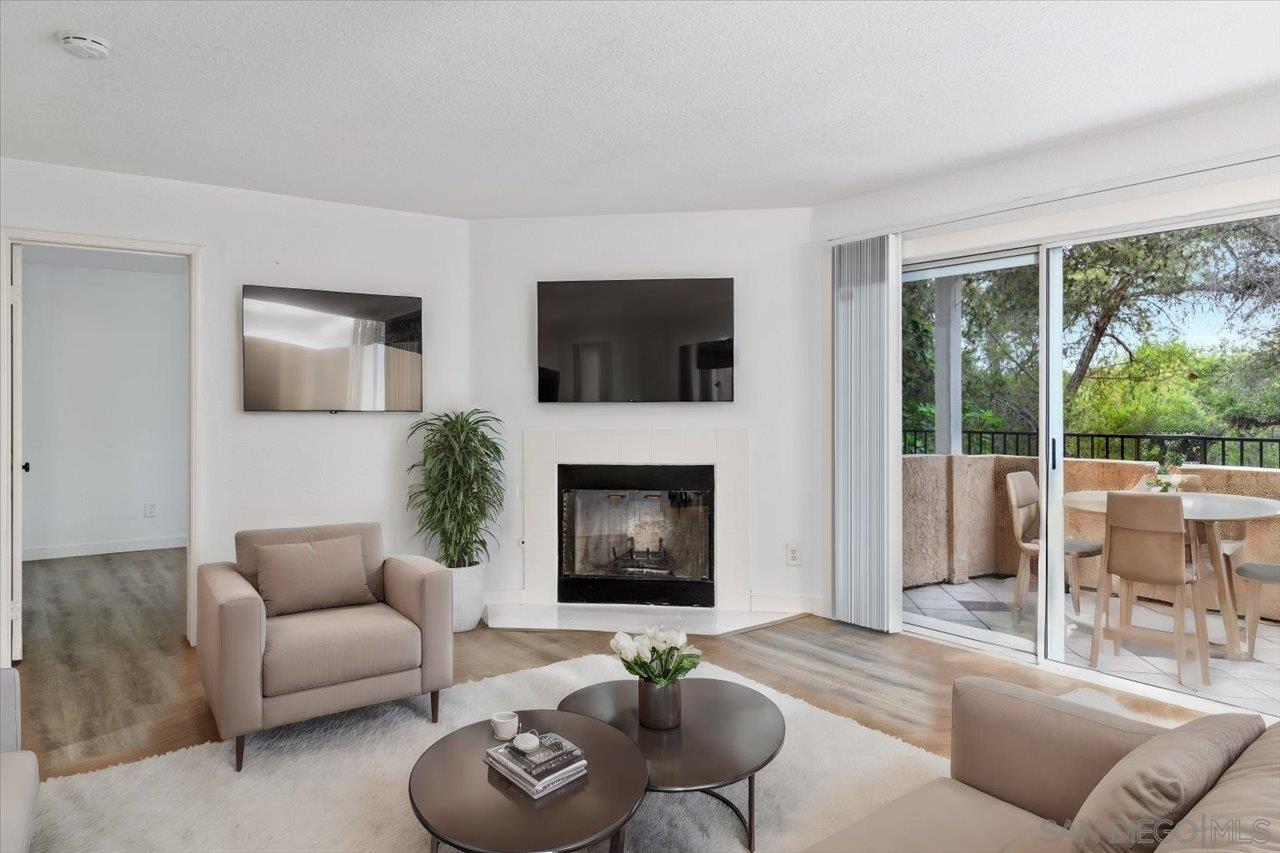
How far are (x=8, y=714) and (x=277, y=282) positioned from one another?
2876 mm

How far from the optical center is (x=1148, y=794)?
1.21 metres

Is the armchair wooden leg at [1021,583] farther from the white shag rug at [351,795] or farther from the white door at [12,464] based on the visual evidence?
the white door at [12,464]

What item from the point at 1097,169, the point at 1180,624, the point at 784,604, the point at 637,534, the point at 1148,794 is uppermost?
the point at 1097,169

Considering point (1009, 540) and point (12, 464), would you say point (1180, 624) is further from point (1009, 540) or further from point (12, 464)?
point (12, 464)

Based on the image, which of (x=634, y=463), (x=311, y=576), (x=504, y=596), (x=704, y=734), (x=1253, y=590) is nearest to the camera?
(x=704, y=734)

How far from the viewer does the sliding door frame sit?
12.5 ft

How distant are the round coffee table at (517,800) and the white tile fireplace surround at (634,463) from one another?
2469mm

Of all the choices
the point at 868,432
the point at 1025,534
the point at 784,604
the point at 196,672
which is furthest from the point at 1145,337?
the point at 196,672

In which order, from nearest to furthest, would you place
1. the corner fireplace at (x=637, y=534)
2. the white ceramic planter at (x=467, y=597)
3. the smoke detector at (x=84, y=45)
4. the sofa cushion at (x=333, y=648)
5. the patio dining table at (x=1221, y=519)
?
the smoke detector at (x=84, y=45), the sofa cushion at (x=333, y=648), the patio dining table at (x=1221, y=519), the white ceramic planter at (x=467, y=597), the corner fireplace at (x=637, y=534)

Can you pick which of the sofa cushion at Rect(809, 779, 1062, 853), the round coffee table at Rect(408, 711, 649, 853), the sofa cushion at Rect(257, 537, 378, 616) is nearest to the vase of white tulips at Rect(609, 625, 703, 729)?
the round coffee table at Rect(408, 711, 649, 853)

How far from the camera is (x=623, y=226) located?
4.98 metres

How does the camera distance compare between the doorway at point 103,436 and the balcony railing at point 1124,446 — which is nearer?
the balcony railing at point 1124,446

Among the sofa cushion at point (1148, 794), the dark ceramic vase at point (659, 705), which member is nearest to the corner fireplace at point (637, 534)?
the dark ceramic vase at point (659, 705)

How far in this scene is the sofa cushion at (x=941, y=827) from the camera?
1569 mm
